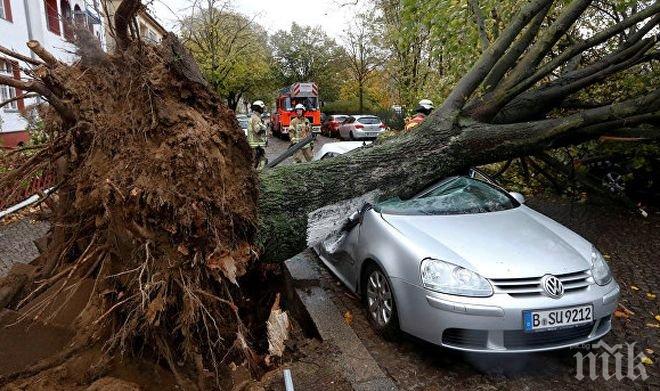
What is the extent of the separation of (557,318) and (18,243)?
6.85 metres

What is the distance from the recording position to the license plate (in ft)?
10.9

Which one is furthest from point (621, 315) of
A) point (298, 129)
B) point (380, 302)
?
point (298, 129)

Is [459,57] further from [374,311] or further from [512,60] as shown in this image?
[374,311]

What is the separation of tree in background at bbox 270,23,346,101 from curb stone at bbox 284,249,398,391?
43957mm

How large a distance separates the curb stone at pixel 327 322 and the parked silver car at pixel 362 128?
21607mm

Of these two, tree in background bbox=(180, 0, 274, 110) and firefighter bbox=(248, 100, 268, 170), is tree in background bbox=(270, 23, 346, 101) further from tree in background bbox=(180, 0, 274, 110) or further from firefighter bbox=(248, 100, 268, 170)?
firefighter bbox=(248, 100, 268, 170)

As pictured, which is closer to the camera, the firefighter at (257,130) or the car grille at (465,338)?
the car grille at (465,338)

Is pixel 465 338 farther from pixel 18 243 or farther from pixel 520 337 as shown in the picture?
pixel 18 243

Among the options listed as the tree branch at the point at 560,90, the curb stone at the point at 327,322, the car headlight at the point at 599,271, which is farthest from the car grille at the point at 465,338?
the tree branch at the point at 560,90

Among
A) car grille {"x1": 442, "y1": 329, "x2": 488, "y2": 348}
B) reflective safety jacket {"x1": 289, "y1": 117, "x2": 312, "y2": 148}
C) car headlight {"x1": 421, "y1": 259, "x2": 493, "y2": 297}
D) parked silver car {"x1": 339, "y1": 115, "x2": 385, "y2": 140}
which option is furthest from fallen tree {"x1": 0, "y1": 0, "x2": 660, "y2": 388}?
parked silver car {"x1": 339, "y1": 115, "x2": 385, "y2": 140}

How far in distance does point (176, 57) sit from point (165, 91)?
275 millimetres

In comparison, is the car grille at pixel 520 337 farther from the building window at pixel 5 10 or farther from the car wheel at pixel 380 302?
the building window at pixel 5 10

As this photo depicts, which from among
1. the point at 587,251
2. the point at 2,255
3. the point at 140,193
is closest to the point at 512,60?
the point at 587,251

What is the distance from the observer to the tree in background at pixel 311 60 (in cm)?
4841
